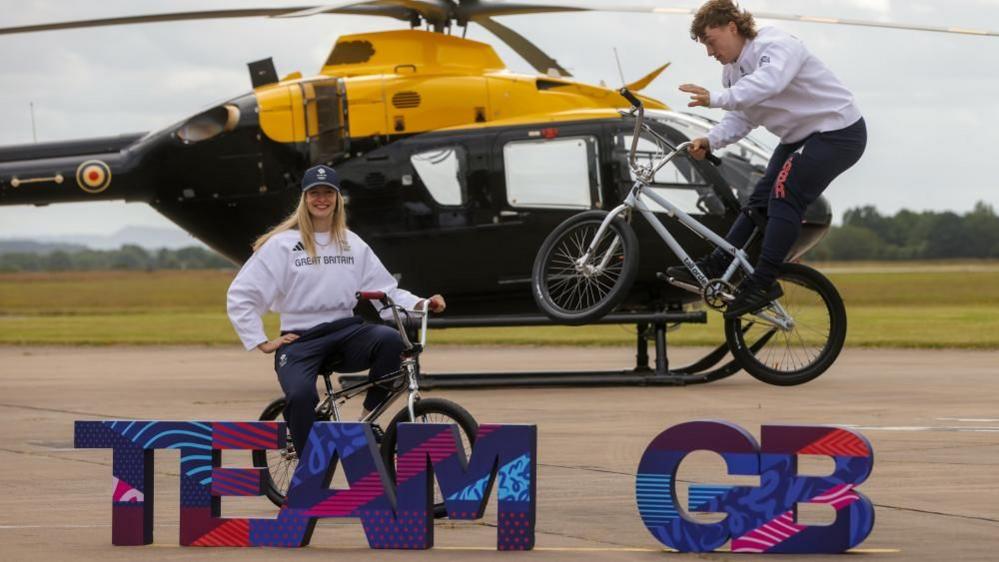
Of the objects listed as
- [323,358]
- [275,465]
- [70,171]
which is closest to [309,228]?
[323,358]

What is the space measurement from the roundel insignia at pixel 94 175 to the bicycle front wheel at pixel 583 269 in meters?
6.76

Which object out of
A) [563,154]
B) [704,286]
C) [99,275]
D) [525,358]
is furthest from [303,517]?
[99,275]

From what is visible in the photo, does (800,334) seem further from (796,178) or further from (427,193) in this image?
(427,193)

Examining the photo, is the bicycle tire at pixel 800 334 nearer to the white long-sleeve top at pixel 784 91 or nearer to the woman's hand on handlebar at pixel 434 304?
the white long-sleeve top at pixel 784 91

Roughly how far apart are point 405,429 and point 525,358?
54.0ft

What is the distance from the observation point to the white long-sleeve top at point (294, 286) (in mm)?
7918

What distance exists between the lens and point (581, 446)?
435 inches

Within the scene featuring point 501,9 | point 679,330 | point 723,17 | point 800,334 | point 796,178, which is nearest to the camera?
point 723,17

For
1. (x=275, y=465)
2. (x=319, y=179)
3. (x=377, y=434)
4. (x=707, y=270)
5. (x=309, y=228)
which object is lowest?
(x=275, y=465)

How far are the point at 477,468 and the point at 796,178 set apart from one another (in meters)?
4.12

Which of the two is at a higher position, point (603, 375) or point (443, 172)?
point (443, 172)

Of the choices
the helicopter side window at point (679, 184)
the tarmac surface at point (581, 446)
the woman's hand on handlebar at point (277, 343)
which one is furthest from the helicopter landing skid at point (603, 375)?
the woman's hand on handlebar at point (277, 343)

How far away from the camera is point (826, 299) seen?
11.5 m

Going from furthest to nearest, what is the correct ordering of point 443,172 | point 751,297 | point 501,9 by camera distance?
point 501,9
point 443,172
point 751,297
